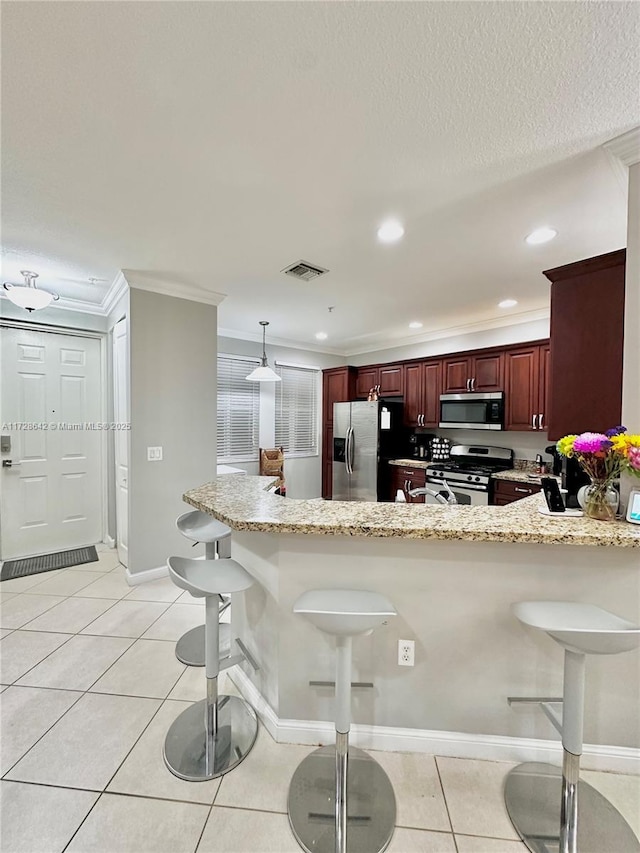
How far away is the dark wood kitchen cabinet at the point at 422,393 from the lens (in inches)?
184

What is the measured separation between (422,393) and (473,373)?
720 millimetres

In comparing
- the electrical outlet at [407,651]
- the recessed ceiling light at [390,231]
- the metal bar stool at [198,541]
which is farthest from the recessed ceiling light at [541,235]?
the metal bar stool at [198,541]

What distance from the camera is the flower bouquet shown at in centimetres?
140

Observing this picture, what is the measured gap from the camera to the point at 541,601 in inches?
57.6

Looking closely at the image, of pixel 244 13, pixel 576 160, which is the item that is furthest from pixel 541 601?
pixel 244 13

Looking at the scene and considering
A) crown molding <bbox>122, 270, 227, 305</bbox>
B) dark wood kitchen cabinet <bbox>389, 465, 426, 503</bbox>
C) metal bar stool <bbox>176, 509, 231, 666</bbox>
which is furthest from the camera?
dark wood kitchen cabinet <bbox>389, 465, 426, 503</bbox>

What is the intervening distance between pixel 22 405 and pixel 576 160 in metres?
4.53

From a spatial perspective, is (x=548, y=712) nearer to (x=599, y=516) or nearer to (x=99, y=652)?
(x=599, y=516)

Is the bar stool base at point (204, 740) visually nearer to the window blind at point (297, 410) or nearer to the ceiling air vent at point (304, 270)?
the ceiling air vent at point (304, 270)

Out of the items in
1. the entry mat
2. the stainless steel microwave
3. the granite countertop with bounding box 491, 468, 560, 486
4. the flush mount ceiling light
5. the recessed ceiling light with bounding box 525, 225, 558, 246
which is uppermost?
the recessed ceiling light with bounding box 525, 225, 558, 246

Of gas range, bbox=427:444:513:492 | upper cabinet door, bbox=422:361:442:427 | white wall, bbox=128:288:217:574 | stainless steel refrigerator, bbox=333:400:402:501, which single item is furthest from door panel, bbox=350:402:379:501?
white wall, bbox=128:288:217:574

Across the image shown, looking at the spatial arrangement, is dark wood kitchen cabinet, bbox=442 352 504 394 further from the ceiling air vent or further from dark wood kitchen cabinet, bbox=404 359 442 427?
the ceiling air vent

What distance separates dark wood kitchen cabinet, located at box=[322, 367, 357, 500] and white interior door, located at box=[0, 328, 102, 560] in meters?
3.18

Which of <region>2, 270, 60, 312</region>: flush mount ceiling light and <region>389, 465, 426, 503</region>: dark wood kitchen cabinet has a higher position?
<region>2, 270, 60, 312</region>: flush mount ceiling light
